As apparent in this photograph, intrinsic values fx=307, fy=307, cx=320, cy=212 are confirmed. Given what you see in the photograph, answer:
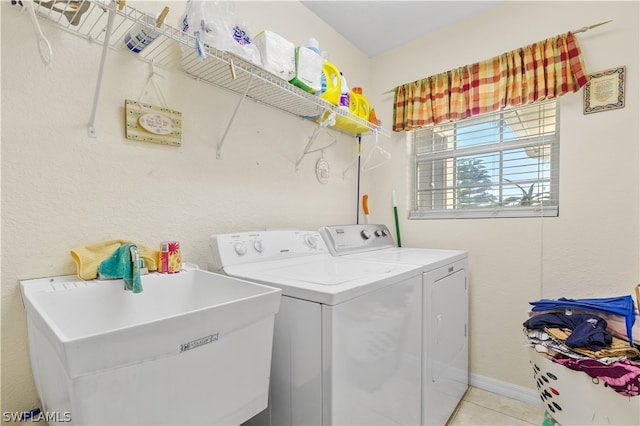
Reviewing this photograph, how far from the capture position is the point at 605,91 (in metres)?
1.74

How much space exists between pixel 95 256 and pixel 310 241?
1043 millimetres

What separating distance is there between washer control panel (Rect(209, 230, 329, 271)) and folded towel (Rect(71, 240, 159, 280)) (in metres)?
0.26

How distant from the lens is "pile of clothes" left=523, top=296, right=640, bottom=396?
49.6 inches

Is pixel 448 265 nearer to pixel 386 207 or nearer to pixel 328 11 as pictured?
pixel 386 207

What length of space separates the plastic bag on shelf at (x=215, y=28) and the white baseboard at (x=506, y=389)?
97.2 inches

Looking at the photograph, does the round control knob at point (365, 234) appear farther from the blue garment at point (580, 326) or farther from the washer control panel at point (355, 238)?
the blue garment at point (580, 326)

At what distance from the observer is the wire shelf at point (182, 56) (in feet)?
3.46

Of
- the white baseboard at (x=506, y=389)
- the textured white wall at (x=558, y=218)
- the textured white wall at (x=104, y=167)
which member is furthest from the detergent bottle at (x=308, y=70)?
the white baseboard at (x=506, y=389)

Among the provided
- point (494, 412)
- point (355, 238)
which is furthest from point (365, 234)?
point (494, 412)

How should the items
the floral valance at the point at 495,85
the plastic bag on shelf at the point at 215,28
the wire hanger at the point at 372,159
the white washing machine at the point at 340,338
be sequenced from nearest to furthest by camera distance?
the white washing machine at the point at 340,338, the plastic bag on shelf at the point at 215,28, the floral valance at the point at 495,85, the wire hanger at the point at 372,159

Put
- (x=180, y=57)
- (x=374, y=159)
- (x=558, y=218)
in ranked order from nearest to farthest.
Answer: (x=180, y=57) < (x=558, y=218) < (x=374, y=159)

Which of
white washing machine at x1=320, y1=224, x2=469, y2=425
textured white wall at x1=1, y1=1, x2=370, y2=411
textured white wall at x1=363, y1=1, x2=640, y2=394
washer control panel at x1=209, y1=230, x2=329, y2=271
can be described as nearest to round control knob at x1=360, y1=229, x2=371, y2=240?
white washing machine at x1=320, y1=224, x2=469, y2=425

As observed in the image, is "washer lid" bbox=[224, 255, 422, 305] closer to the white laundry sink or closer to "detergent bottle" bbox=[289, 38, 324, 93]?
the white laundry sink

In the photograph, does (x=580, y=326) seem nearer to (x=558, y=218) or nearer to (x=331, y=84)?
(x=558, y=218)
